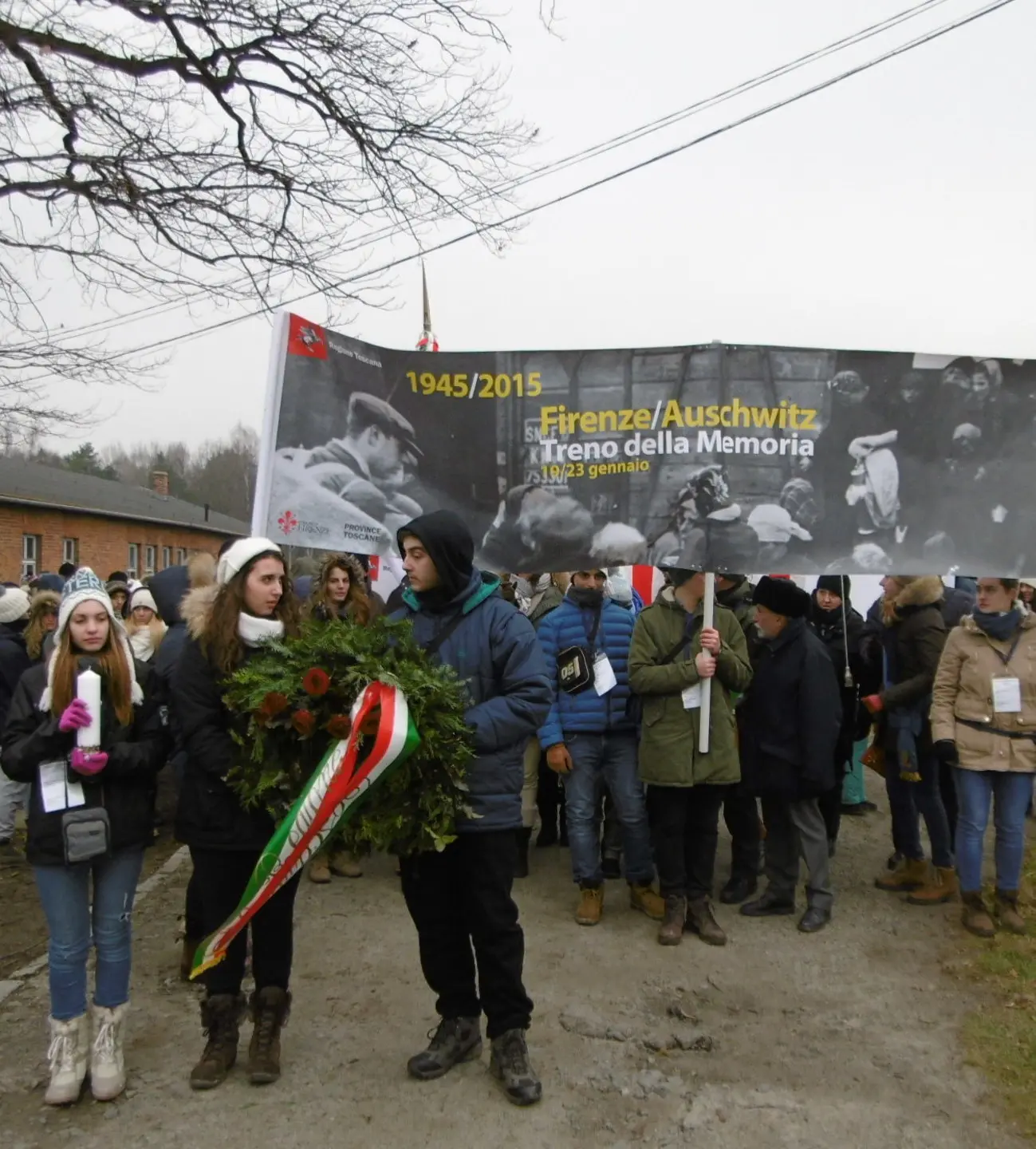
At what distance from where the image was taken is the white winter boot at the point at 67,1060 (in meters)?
3.64

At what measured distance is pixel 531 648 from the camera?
12.7 feet

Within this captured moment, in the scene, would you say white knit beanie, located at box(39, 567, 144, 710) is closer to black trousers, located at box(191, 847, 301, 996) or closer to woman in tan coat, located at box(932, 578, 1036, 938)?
black trousers, located at box(191, 847, 301, 996)

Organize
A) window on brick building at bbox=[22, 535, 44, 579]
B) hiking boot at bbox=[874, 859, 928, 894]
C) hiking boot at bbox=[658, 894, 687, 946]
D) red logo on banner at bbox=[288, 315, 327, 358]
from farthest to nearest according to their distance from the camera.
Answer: window on brick building at bbox=[22, 535, 44, 579], hiking boot at bbox=[874, 859, 928, 894], hiking boot at bbox=[658, 894, 687, 946], red logo on banner at bbox=[288, 315, 327, 358]

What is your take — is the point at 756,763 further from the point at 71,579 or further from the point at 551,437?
the point at 71,579

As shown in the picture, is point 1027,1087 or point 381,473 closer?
point 1027,1087

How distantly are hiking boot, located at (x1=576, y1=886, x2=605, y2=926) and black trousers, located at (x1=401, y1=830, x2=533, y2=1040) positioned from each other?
6.20 feet

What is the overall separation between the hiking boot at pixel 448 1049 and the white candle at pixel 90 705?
1663 mm

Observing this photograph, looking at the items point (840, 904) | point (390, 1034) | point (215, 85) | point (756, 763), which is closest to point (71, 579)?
point (390, 1034)

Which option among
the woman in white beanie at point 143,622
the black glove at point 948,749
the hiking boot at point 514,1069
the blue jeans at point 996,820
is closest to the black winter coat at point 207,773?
the hiking boot at point 514,1069

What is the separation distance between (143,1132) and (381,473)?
3.00 meters

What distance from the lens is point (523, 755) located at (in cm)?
422

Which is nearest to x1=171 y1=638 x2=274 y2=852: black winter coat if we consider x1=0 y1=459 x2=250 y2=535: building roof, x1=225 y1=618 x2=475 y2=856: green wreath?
x1=225 y1=618 x2=475 y2=856: green wreath

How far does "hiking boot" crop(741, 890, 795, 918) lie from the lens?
601 cm

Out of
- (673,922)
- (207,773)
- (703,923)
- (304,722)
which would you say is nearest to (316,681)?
(304,722)
